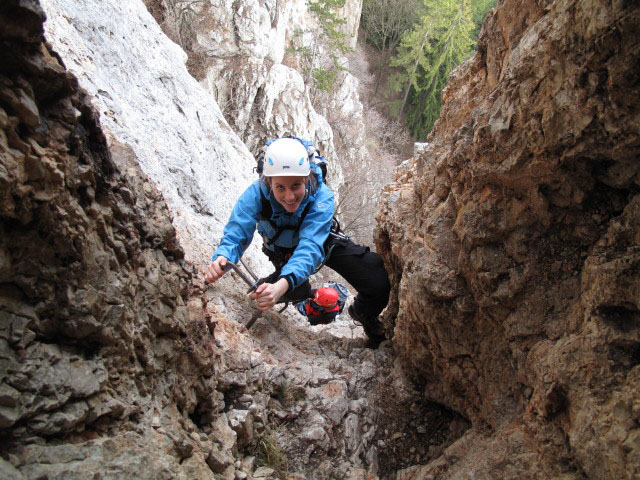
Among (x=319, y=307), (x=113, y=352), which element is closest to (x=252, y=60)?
(x=319, y=307)

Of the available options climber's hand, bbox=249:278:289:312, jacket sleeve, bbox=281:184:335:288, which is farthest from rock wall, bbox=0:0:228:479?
jacket sleeve, bbox=281:184:335:288

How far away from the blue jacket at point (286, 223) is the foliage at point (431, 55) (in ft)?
78.8

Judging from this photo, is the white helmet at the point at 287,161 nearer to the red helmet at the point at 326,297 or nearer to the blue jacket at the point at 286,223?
the blue jacket at the point at 286,223

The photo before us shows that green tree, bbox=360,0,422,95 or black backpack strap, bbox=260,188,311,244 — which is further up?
green tree, bbox=360,0,422,95

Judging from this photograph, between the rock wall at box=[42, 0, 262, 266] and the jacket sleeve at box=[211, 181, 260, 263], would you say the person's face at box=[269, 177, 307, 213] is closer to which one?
the jacket sleeve at box=[211, 181, 260, 263]

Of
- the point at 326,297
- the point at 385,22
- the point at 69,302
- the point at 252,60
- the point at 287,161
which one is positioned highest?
the point at 385,22

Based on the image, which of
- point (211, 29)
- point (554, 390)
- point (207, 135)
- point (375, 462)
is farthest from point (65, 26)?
point (211, 29)

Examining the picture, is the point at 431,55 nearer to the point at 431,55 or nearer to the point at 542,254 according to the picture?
the point at 431,55

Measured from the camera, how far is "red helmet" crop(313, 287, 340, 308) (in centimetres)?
521

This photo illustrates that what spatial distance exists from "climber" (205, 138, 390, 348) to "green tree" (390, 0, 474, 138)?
22.8 meters

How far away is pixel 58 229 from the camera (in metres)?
1.67

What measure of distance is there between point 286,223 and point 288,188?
48 cm

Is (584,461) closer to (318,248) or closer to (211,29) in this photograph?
(318,248)

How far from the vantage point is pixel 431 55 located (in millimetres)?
29141
